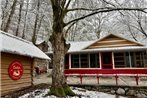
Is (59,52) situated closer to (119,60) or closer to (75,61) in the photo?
(119,60)

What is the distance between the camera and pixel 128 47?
63.3ft

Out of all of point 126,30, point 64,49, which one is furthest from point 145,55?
point 126,30

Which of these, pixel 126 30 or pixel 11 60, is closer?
pixel 11 60

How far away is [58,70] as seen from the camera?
34.3 feet

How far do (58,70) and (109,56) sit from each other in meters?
12.2

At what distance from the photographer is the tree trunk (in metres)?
10.4

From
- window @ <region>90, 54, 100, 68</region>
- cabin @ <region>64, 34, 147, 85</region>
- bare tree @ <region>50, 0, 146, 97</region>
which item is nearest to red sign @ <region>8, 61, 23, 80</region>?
bare tree @ <region>50, 0, 146, 97</region>

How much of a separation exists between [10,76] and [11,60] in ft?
3.20

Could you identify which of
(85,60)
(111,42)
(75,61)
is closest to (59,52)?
(111,42)

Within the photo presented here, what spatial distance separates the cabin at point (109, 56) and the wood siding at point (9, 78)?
5955 mm

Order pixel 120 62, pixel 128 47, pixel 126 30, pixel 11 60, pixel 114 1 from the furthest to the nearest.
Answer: pixel 126 30 < pixel 120 62 < pixel 128 47 < pixel 114 1 < pixel 11 60

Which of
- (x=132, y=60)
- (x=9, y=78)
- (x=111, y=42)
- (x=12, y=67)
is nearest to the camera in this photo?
(x=9, y=78)

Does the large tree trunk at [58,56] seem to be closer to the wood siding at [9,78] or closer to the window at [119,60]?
the wood siding at [9,78]

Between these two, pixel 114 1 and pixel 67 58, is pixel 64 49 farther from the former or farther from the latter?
pixel 67 58
